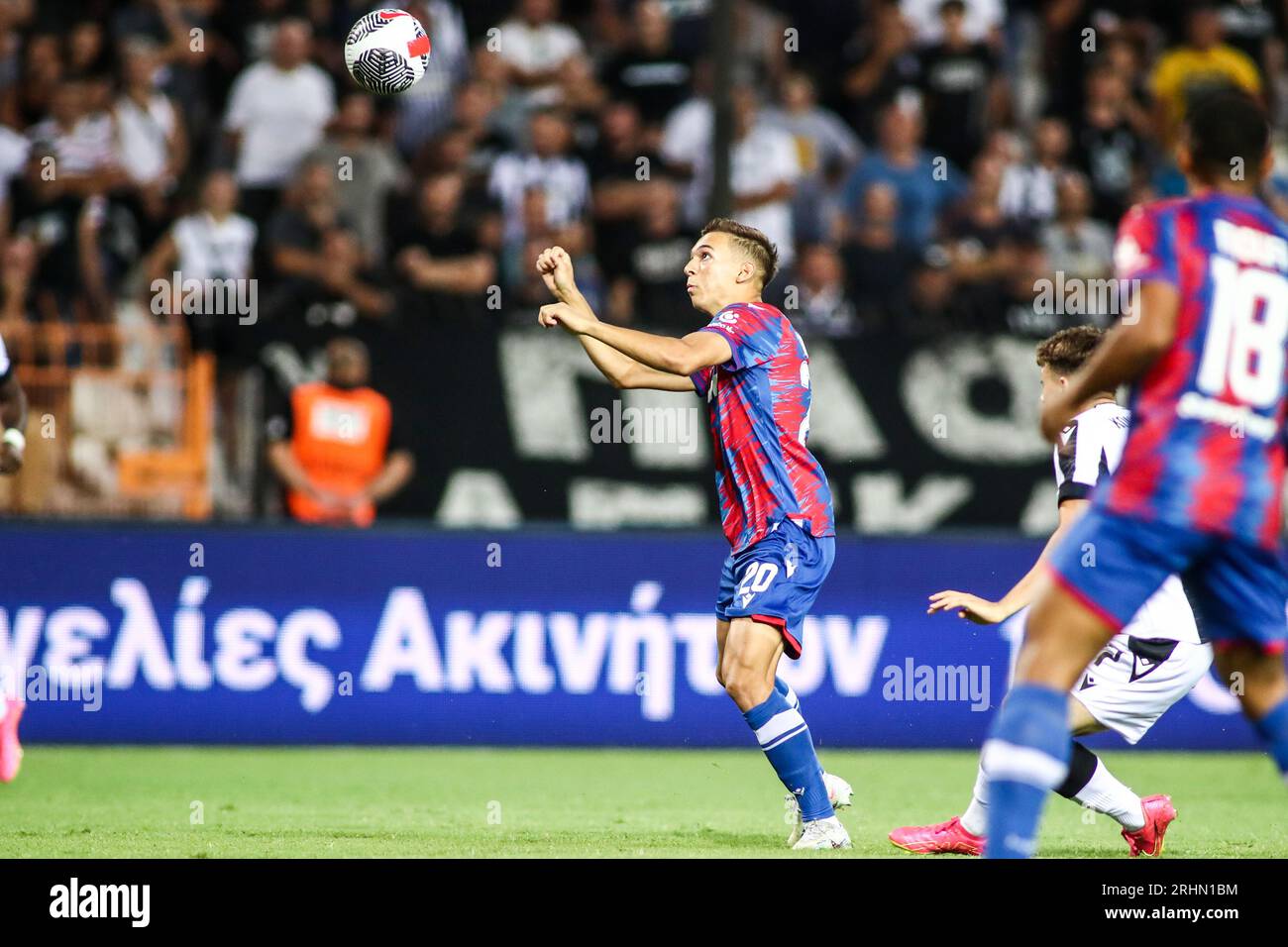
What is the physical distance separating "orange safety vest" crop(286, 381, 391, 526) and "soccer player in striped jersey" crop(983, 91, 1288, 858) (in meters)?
7.89

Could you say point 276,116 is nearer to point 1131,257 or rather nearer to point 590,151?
point 590,151

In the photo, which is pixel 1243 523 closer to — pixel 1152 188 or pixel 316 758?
pixel 316 758

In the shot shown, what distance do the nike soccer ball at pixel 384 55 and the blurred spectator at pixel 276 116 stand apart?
5.28 meters

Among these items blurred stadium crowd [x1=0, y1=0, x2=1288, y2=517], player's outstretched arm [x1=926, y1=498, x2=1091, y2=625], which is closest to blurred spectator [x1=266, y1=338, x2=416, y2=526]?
blurred stadium crowd [x1=0, y1=0, x2=1288, y2=517]

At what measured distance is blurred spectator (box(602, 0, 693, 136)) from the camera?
49.9 feet

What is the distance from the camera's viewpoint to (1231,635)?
5242 millimetres

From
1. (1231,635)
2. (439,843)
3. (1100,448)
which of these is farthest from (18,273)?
(1231,635)

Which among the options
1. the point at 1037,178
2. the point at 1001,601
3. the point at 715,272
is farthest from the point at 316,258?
the point at 1001,601

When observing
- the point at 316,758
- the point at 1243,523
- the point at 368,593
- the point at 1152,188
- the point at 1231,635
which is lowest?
the point at 316,758

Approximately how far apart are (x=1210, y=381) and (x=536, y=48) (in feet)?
36.4

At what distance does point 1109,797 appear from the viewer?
7.14 m

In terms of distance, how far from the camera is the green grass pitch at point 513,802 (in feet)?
23.8

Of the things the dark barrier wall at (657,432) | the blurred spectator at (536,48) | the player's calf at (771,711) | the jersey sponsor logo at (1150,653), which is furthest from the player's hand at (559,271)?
the blurred spectator at (536,48)

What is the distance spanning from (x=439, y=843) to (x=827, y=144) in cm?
913
